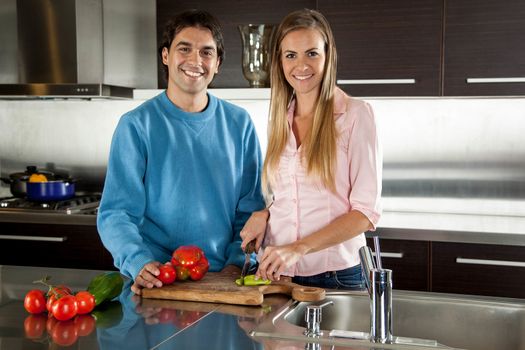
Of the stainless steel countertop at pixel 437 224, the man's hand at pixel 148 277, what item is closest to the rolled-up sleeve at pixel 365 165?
the man's hand at pixel 148 277

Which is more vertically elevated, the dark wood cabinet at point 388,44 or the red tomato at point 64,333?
the dark wood cabinet at point 388,44

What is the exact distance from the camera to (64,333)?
142cm

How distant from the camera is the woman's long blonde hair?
6.17ft

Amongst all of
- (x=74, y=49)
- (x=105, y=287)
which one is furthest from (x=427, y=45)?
(x=105, y=287)

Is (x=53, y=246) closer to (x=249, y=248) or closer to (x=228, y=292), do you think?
(x=249, y=248)

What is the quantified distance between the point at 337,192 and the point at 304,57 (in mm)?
383

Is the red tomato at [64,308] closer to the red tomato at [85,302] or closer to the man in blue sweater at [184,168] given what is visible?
the red tomato at [85,302]

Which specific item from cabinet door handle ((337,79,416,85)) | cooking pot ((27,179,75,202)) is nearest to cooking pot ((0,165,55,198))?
cooking pot ((27,179,75,202))

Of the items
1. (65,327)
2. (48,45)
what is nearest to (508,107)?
(48,45)

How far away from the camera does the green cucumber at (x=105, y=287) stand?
160 centimetres

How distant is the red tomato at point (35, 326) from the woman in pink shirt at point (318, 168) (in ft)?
1.95

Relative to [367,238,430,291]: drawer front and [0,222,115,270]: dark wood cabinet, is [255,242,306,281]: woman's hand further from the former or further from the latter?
[0,222,115,270]: dark wood cabinet

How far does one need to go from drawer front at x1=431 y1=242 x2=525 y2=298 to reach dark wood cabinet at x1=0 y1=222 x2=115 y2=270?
4.80ft

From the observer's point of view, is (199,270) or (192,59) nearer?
(199,270)
